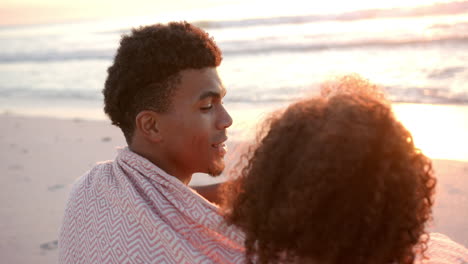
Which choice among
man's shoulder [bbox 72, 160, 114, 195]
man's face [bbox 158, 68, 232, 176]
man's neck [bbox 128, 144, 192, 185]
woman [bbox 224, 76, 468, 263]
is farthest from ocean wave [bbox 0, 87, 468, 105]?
woman [bbox 224, 76, 468, 263]

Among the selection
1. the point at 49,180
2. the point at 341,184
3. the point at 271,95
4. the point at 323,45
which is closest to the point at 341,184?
the point at 341,184

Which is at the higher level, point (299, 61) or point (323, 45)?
point (323, 45)

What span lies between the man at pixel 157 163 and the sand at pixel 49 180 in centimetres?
175

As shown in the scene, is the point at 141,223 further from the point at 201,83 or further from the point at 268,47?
the point at 268,47

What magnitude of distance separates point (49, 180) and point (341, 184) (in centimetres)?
434

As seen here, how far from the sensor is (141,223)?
1.89m

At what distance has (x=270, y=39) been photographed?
16344 mm

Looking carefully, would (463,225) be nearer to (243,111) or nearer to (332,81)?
(332,81)

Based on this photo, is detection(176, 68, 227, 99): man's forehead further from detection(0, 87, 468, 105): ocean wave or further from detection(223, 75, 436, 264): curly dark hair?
detection(0, 87, 468, 105): ocean wave

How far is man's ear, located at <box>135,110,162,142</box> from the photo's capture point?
2277 mm

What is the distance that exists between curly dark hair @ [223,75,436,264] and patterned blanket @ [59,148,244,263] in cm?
37

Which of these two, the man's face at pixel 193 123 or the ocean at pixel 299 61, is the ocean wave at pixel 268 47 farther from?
the man's face at pixel 193 123

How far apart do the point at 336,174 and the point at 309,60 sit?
36.3 feet

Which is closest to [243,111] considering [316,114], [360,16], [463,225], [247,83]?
[247,83]
